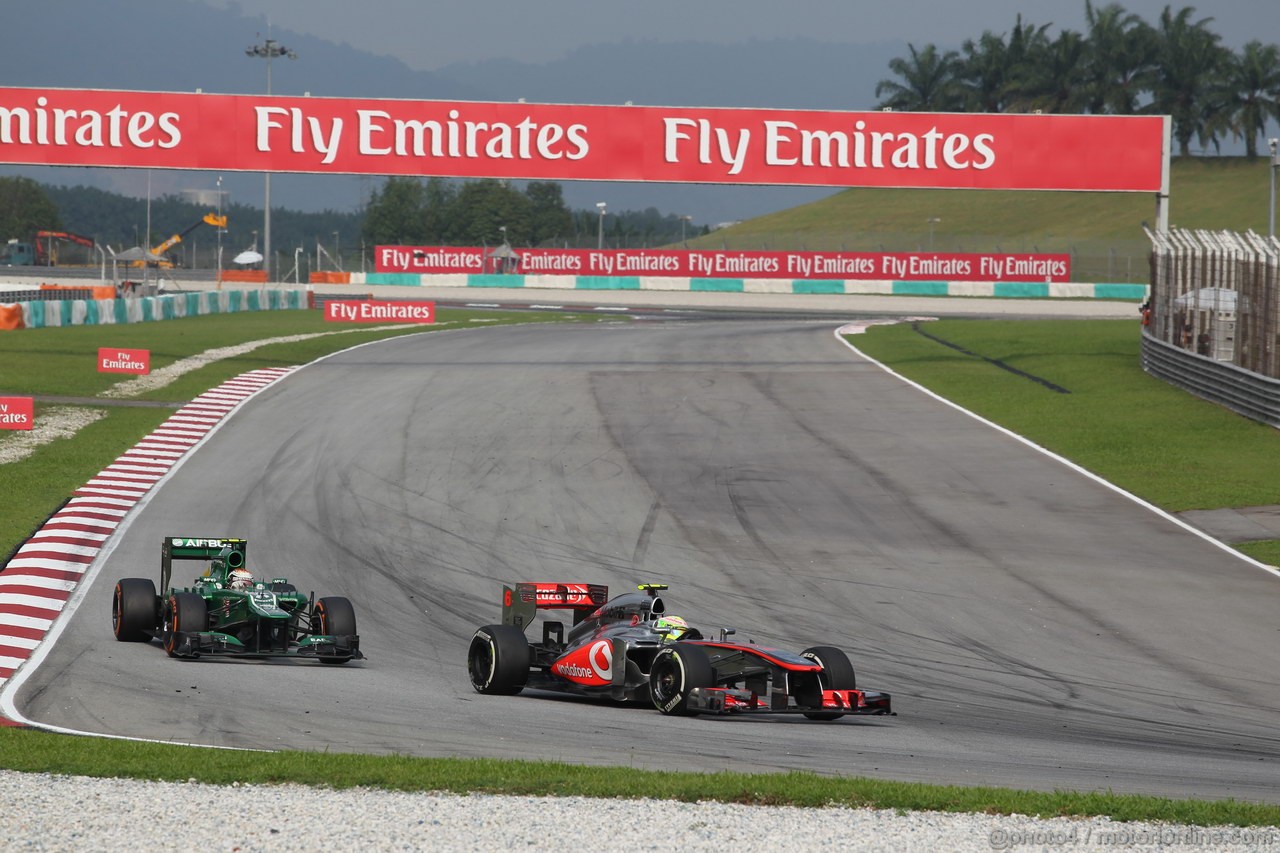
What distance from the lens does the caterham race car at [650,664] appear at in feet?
36.6

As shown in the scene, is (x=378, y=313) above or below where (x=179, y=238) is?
below

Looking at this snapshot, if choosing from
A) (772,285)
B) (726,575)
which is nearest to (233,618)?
(726,575)

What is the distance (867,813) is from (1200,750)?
360 cm

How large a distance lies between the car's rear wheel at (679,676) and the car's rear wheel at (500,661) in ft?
4.34

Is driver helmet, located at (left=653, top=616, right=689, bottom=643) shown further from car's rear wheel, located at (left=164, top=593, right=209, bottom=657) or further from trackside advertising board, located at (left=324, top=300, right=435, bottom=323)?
trackside advertising board, located at (left=324, top=300, right=435, bottom=323)

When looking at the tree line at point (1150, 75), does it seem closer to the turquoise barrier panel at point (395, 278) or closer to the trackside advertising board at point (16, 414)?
the turquoise barrier panel at point (395, 278)

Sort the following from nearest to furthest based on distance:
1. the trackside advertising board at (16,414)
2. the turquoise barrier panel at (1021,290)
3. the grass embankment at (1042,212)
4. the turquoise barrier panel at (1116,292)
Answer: the trackside advertising board at (16,414) → the turquoise barrier panel at (1021,290) → the turquoise barrier panel at (1116,292) → the grass embankment at (1042,212)

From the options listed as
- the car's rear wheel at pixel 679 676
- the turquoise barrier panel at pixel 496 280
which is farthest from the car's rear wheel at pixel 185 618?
the turquoise barrier panel at pixel 496 280

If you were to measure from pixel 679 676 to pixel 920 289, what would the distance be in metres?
67.0

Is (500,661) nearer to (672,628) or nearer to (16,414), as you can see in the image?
(672,628)

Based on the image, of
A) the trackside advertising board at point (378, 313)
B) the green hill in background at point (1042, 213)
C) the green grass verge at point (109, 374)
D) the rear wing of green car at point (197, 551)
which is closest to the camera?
the rear wing of green car at point (197, 551)

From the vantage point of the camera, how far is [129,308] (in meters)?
49.8

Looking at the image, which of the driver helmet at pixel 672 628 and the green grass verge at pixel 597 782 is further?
the driver helmet at pixel 672 628

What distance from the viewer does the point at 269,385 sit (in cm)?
3419
